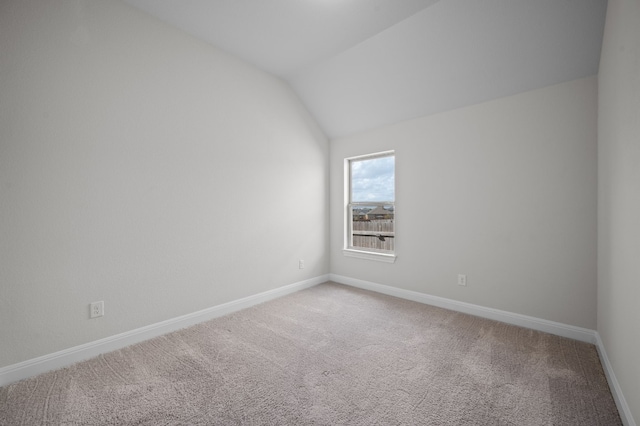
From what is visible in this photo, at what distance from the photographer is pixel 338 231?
421cm

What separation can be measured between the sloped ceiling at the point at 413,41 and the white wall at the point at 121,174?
48 cm

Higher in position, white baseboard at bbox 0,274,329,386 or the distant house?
the distant house

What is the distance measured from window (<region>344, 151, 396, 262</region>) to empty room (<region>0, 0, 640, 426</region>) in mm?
237

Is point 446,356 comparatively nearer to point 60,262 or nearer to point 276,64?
point 60,262

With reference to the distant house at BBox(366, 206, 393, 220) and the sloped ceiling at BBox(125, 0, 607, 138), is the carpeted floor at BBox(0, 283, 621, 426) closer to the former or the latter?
the distant house at BBox(366, 206, 393, 220)

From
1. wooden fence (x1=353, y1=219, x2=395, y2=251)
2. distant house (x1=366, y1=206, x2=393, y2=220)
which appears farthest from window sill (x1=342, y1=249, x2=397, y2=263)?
distant house (x1=366, y1=206, x2=393, y2=220)

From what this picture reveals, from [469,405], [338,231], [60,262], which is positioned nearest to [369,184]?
[338,231]

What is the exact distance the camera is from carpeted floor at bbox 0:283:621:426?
152 centimetres

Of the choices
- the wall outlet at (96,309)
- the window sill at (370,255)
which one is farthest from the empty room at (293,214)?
the window sill at (370,255)

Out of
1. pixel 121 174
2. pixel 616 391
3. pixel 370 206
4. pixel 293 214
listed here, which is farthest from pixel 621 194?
pixel 121 174

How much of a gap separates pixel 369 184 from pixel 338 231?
859mm

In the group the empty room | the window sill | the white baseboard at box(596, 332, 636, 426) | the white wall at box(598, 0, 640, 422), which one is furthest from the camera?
the window sill

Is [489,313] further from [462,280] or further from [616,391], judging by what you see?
[616,391]

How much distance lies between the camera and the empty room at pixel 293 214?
65.2 inches
